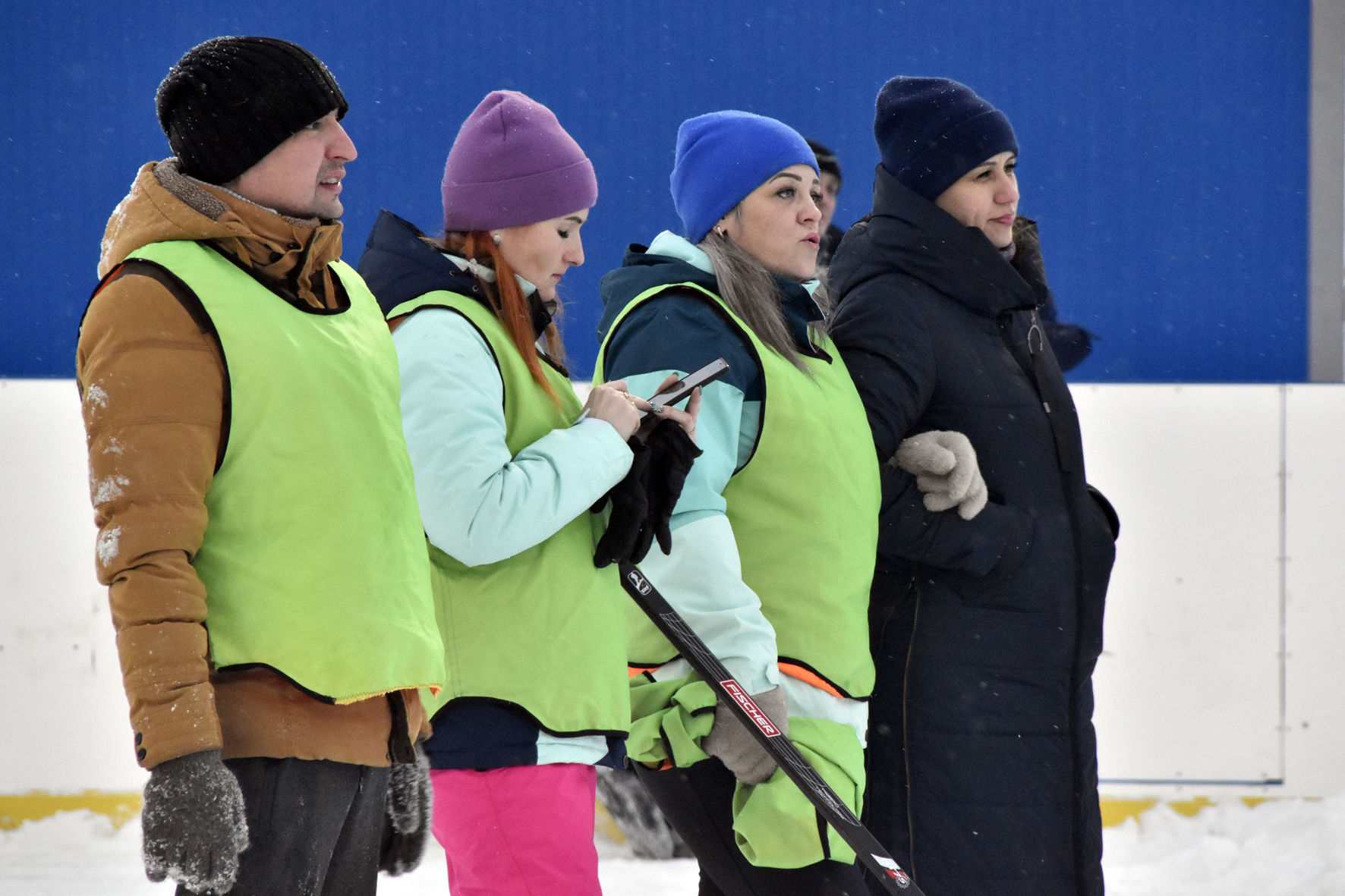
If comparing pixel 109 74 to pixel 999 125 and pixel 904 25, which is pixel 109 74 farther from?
pixel 999 125

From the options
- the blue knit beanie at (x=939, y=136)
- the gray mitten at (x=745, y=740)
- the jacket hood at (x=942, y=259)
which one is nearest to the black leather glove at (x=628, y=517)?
the gray mitten at (x=745, y=740)

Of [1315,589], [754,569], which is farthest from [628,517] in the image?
[1315,589]

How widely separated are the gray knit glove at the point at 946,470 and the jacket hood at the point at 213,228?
3.32ft

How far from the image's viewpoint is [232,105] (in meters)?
1.45

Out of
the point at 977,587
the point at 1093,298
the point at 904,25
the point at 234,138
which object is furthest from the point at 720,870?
the point at 904,25

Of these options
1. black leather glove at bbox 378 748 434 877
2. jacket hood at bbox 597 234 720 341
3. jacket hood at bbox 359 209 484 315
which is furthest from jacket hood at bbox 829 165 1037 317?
black leather glove at bbox 378 748 434 877

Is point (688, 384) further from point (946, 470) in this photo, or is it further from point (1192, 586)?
point (1192, 586)

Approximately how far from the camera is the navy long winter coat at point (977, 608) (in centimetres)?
218

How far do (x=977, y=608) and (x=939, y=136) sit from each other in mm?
753

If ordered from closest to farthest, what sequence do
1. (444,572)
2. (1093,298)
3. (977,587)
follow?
(444,572) → (977,587) → (1093,298)

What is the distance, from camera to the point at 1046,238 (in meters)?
5.08

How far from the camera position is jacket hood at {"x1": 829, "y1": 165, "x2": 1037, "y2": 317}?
233 cm

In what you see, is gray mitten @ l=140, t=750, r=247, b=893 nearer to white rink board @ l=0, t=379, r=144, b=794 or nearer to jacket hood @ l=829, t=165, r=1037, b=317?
jacket hood @ l=829, t=165, r=1037, b=317

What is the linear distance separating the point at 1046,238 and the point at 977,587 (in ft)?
10.2
